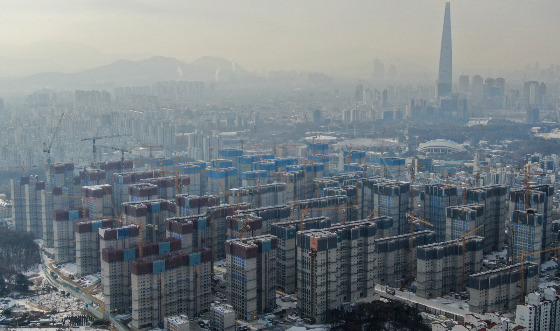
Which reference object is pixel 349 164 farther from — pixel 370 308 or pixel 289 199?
pixel 370 308

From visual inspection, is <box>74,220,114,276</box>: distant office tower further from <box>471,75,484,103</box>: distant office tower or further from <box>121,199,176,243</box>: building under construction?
<box>471,75,484,103</box>: distant office tower

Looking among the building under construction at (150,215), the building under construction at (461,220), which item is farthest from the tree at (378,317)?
the building under construction at (150,215)

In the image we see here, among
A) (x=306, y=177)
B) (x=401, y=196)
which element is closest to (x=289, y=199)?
(x=306, y=177)

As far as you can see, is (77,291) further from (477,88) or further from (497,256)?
(477,88)

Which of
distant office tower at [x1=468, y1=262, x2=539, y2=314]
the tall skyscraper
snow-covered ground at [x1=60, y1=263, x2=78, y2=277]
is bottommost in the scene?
snow-covered ground at [x1=60, y1=263, x2=78, y2=277]

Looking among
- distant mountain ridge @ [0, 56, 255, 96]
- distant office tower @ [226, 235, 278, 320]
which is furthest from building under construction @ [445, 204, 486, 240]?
distant mountain ridge @ [0, 56, 255, 96]

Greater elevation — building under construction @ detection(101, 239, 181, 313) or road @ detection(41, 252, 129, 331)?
building under construction @ detection(101, 239, 181, 313)

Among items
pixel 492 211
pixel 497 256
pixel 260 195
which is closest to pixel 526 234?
pixel 497 256
